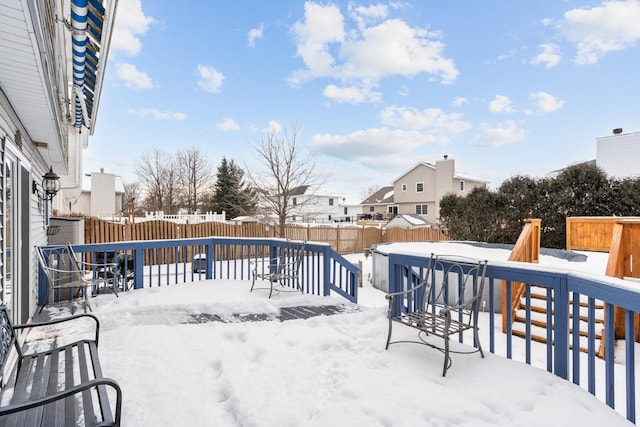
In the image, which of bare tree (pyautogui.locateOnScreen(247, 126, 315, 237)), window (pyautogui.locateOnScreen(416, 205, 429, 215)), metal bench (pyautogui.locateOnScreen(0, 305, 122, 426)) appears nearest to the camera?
metal bench (pyautogui.locateOnScreen(0, 305, 122, 426))

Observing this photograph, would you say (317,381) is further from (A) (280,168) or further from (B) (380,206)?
(B) (380,206)

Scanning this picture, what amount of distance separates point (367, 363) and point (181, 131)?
24585 mm

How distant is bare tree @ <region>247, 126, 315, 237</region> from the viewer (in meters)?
13.2

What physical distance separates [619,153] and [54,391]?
22437 mm

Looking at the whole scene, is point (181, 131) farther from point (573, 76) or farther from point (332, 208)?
point (573, 76)

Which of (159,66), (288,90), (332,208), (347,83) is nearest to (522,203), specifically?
(347,83)

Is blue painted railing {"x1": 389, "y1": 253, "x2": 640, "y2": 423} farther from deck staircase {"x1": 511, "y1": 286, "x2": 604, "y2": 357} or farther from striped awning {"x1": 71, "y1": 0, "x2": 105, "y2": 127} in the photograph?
striped awning {"x1": 71, "y1": 0, "x2": 105, "y2": 127}

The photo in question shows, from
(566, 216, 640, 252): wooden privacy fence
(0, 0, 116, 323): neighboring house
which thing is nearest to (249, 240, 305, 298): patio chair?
(0, 0, 116, 323): neighboring house

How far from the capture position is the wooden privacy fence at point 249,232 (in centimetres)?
1132

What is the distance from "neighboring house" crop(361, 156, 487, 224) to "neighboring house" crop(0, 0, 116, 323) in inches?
951

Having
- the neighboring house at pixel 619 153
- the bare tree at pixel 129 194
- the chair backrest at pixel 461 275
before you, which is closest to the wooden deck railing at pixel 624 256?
the chair backrest at pixel 461 275

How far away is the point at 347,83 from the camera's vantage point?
16.0 meters

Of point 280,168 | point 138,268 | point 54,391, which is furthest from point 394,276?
point 280,168

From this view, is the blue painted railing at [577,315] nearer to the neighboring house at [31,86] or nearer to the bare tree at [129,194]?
the neighboring house at [31,86]
